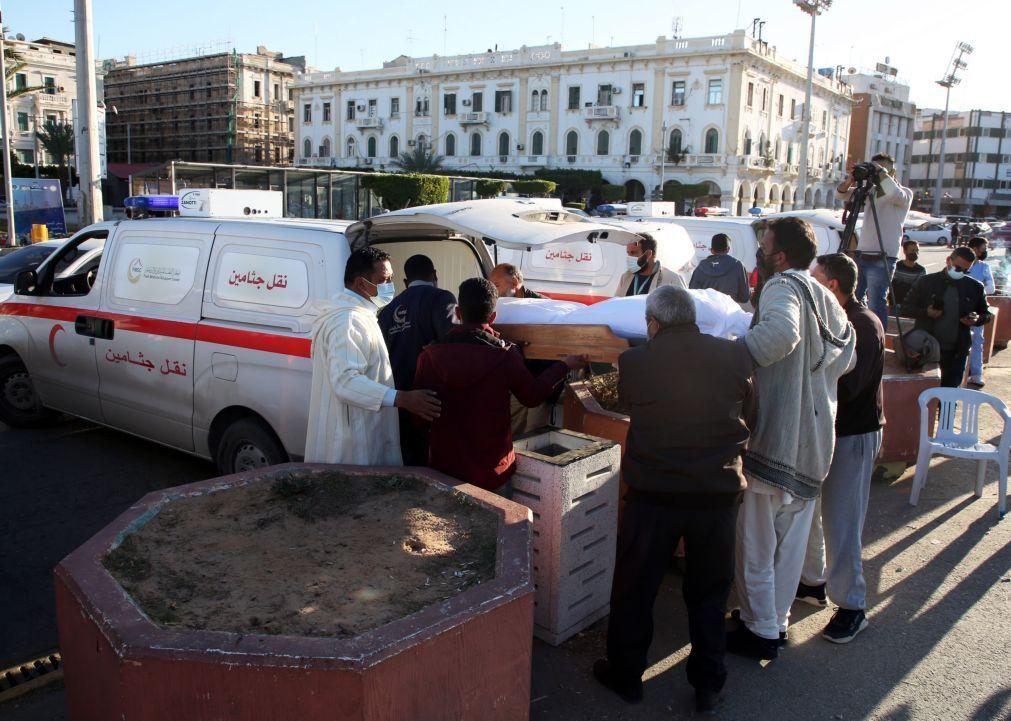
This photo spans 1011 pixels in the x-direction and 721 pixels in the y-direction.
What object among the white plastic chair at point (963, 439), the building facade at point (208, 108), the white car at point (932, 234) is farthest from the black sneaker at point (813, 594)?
the building facade at point (208, 108)

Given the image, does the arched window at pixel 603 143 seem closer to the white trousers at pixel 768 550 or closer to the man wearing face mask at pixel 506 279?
the man wearing face mask at pixel 506 279

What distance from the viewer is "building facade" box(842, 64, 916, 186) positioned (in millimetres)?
88688

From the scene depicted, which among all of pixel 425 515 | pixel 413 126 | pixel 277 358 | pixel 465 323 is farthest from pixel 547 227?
pixel 413 126

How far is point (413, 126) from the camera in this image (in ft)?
248

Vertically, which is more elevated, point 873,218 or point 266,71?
point 266,71

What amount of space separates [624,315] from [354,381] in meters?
1.45

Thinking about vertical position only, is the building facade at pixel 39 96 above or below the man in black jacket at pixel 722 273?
above

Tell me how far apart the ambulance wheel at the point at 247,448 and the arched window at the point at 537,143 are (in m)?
66.4

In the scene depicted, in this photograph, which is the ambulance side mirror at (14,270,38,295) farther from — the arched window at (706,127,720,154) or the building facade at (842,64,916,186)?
the building facade at (842,64,916,186)

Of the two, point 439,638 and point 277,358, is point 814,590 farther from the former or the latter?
point 277,358

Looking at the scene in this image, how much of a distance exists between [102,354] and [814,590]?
17.5 ft

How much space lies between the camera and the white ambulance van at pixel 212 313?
16.9 ft

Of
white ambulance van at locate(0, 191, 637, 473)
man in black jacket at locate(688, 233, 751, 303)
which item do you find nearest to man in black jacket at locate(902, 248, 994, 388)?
man in black jacket at locate(688, 233, 751, 303)

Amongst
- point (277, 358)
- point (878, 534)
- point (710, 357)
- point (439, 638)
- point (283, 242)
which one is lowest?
point (878, 534)
